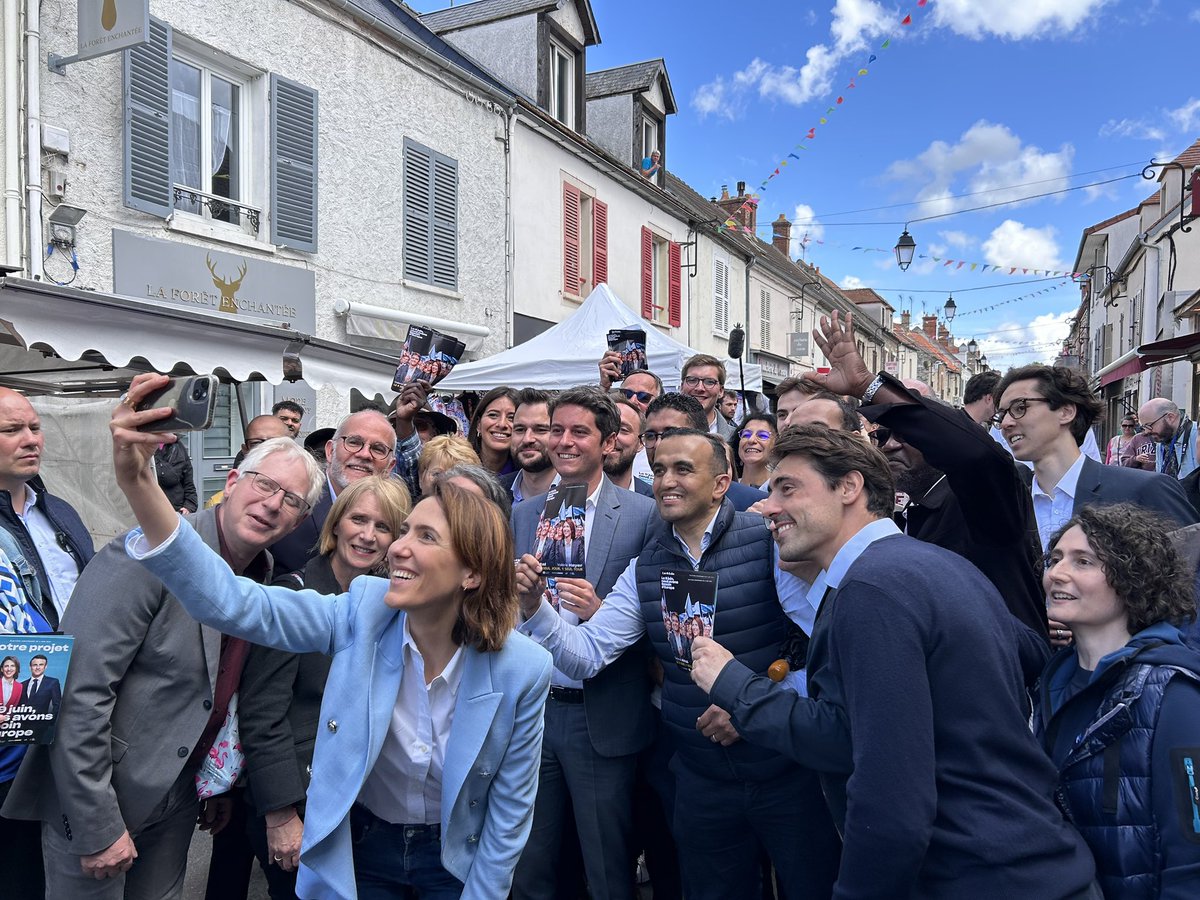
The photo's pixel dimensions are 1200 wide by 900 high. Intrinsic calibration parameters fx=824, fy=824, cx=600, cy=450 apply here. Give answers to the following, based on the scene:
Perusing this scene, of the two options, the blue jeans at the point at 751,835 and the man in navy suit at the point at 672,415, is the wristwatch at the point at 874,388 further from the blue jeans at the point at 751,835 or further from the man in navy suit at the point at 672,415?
the man in navy suit at the point at 672,415

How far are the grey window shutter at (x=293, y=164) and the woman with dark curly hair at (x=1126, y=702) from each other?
27.6 ft

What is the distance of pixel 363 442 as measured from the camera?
406cm

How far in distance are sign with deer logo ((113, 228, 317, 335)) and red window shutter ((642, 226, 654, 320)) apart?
9115mm

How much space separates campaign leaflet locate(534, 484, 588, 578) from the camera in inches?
113

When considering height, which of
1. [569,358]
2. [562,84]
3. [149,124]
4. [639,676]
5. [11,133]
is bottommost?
[639,676]

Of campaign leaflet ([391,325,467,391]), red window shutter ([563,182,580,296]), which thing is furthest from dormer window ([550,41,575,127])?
campaign leaflet ([391,325,467,391])

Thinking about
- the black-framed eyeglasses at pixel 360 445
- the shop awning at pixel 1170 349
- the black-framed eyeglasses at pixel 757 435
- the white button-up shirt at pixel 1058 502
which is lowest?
the white button-up shirt at pixel 1058 502

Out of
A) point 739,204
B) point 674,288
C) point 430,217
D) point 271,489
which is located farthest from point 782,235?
point 271,489

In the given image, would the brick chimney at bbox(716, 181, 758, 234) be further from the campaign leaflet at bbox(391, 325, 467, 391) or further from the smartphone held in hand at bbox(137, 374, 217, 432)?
the smartphone held in hand at bbox(137, 374, 217, 432)

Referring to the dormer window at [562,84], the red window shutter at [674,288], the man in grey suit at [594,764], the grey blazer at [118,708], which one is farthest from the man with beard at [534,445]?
the red window shutter at [674,288]

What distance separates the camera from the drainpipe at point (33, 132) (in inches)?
255

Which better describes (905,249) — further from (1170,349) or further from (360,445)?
(360,445)

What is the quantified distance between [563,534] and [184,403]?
143cm

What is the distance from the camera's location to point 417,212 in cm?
1084
